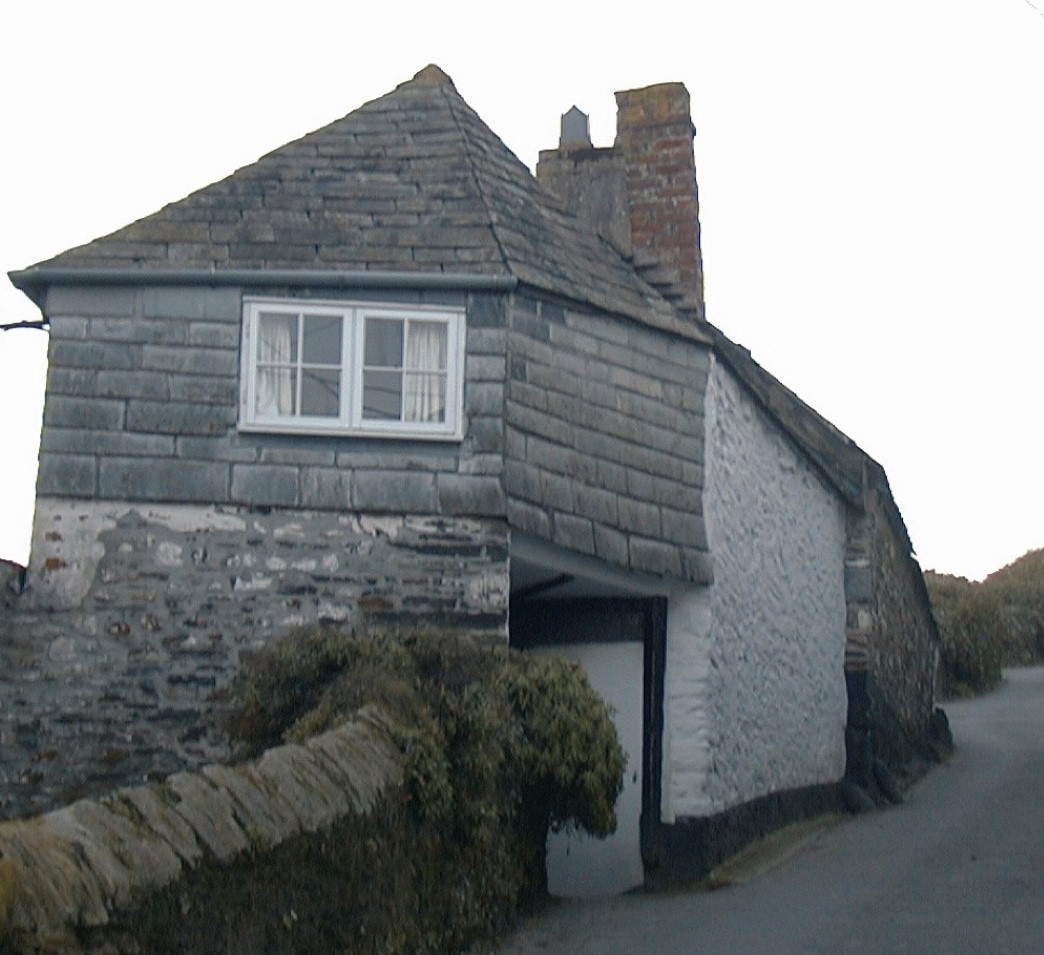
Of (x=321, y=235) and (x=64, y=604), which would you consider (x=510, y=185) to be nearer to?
(x=321, y=235)

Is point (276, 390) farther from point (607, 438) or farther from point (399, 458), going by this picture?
point (607, 438)

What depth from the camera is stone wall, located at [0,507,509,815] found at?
Result: 12523 mm

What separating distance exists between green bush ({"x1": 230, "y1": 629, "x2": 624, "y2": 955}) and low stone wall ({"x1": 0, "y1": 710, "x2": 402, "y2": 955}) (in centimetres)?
37

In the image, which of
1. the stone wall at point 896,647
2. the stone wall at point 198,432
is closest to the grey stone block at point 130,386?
the stone wall at point 198,432

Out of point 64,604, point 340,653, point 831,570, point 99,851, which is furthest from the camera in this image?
point 831,570

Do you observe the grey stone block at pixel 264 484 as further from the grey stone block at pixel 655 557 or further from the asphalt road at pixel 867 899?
the asphalt road at pixel 867 899

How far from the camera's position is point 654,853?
14.1 meters

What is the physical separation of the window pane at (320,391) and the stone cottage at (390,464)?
0.06ft

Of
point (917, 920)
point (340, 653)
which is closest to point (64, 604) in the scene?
point (340, 653)

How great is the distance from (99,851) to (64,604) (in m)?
6.76

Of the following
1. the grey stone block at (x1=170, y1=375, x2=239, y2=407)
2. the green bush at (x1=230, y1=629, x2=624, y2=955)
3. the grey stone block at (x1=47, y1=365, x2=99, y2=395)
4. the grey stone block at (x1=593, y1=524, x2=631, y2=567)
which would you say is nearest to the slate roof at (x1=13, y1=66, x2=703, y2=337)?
the grey stone block at (x1=47, y1=365, x2=99, y2=395)

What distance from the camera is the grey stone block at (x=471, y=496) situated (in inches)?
511

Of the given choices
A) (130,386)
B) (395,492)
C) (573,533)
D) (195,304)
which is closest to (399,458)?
(395,492)

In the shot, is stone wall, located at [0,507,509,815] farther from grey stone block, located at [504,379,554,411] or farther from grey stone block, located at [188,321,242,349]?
grey stone block, located at [188,321,242,349]
